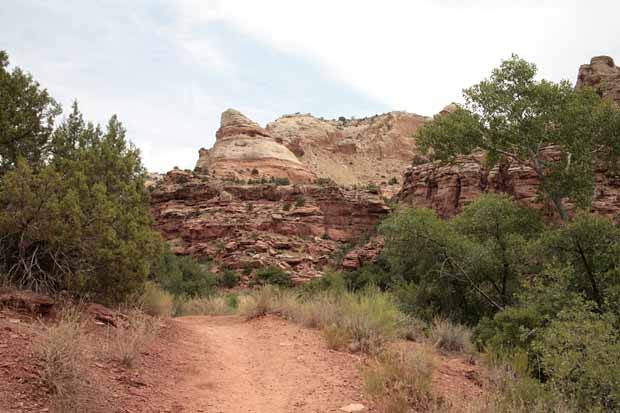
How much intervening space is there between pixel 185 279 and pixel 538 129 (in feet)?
59.6

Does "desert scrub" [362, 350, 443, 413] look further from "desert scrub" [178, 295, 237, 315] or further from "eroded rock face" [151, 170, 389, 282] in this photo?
"eroded rock face" [151, 170, 389, 282]

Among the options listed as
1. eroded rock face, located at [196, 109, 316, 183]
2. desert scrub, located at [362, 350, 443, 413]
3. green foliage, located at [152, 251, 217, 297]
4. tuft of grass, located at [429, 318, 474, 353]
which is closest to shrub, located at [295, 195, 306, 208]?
eroded rock face, located at [196, 109, 316, 183]

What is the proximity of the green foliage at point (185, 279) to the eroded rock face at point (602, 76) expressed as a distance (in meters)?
22.0

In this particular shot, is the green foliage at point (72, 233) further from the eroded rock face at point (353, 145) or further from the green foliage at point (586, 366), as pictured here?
the eroded rock face at point (353, 145)

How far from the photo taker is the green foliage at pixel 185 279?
21906mm

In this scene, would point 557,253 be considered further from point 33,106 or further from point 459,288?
point 33,106

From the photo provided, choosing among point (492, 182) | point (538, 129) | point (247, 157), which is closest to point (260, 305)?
point (538, 129)

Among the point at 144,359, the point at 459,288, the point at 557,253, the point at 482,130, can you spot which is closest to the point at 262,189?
the point at 482,130

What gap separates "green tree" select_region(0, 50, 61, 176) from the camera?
A: 10.6 metres

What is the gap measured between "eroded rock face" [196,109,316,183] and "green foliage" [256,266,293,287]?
19030 millimetres

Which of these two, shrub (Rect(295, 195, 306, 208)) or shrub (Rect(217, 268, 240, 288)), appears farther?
shrub (Rect(295, 195, 306, 208))

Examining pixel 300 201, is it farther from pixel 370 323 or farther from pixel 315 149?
pixel 315 149

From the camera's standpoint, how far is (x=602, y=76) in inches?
1073

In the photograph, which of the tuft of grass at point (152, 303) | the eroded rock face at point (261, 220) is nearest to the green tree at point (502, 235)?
the tuft of grass at point (152, 303)
